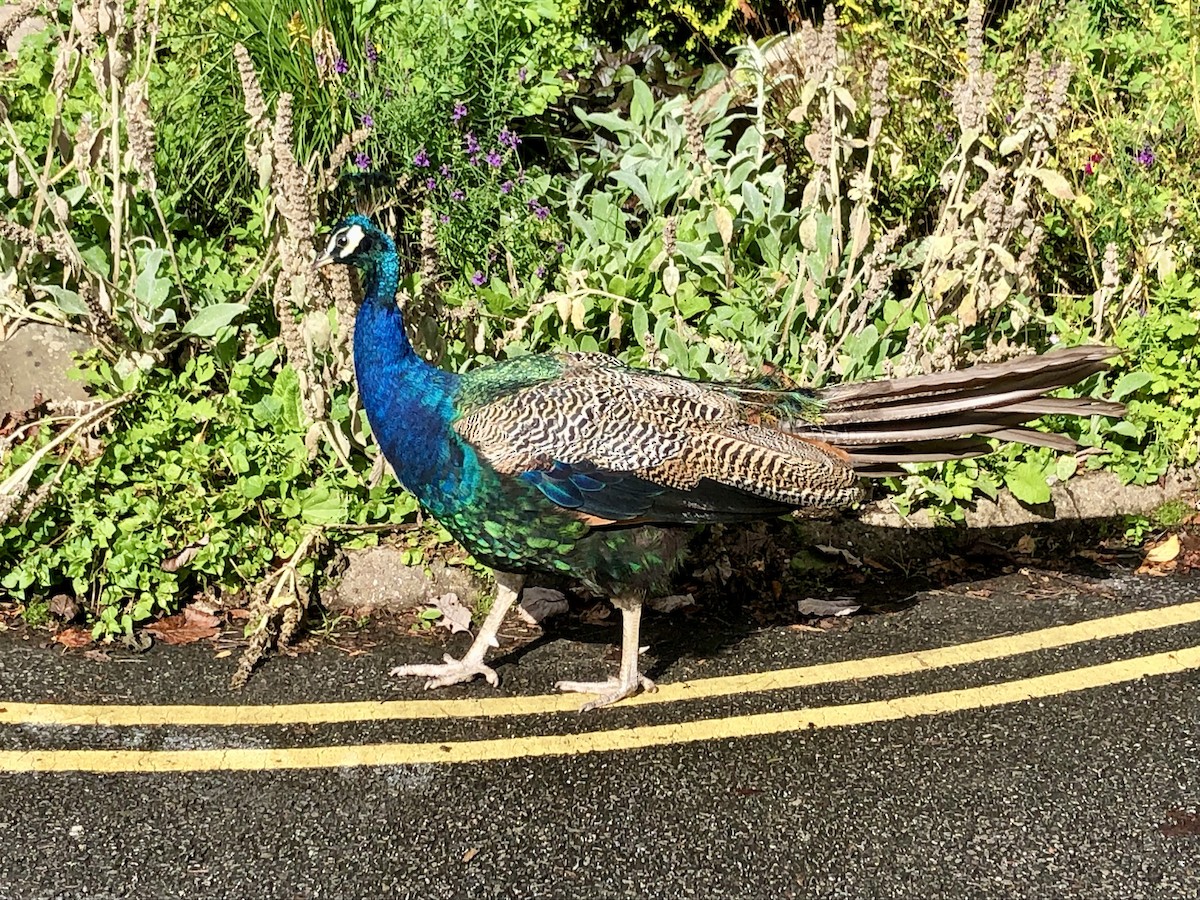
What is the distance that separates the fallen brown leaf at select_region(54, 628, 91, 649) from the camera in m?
3.82

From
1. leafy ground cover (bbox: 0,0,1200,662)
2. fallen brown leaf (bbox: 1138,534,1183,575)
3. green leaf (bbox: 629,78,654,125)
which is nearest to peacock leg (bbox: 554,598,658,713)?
leafy ground cover (bbox: 0,0,1200,662)

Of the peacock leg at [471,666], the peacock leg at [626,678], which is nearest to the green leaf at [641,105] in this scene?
the peacock leg at [471,666]

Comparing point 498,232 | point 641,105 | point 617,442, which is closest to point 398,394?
point 617,442

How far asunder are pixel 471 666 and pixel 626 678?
0.47 meters

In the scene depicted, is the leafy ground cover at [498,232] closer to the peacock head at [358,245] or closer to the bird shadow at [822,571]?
the bird shadow at [822,571]

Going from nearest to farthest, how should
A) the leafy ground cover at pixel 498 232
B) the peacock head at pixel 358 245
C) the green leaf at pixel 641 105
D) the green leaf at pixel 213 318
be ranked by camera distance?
the peacock head at pixel 358 245, the leafy ground cover at pixel 498 232, the green leaf at pixel 213 318, the green leaf at pixel 641 105

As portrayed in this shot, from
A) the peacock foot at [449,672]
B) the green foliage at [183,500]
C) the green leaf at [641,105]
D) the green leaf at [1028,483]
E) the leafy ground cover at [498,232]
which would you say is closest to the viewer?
the peacock foot at [449,672]

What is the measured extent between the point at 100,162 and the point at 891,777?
339cm

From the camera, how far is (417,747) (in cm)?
337

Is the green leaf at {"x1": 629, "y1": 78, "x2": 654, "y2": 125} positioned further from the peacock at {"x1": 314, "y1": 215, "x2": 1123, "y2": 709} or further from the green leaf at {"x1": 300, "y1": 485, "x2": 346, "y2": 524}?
the green leaf at {"x1": 300, "y1": 485, "x2": 346, "y2": 524}

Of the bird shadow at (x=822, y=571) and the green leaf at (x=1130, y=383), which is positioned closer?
the bird shadow at (x=822, y=571)

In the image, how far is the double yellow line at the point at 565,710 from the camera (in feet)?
10.7

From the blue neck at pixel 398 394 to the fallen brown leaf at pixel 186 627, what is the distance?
0.88m

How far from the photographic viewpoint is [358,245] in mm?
3607
